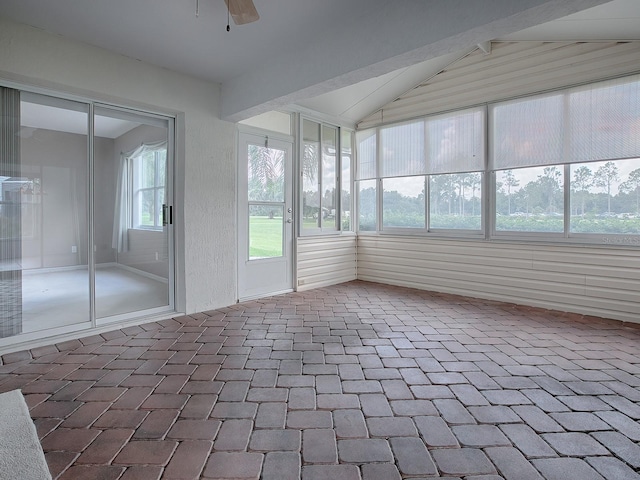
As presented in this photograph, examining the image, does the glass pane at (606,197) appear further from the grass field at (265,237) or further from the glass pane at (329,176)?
the grass field at (265,237)

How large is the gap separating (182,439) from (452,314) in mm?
3251

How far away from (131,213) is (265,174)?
182cm

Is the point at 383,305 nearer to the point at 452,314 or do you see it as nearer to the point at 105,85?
the point at 452,314

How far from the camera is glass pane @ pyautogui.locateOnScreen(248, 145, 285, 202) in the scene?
4.88 meters

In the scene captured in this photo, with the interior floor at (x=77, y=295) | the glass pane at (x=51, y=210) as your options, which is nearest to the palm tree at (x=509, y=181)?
the interior floor at (x=77, y=295)

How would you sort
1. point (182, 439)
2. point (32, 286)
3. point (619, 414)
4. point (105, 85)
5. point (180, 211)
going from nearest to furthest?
point (182, 439) < point (619, 414) < point (32, 286) < point (105, 85) < point (180, 211)

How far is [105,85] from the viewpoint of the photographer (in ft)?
11.2

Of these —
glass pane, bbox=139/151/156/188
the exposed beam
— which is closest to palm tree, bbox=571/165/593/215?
the exposed beam

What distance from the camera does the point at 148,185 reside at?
4.01 m

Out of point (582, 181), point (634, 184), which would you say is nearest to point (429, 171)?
point (582, 181)

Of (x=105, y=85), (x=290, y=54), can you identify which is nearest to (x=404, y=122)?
(x=290, y=54)

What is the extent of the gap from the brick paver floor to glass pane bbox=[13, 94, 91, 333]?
0.43 metres

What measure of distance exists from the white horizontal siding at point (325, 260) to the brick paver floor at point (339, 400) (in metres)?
1.76

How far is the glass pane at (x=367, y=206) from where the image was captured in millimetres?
6316
